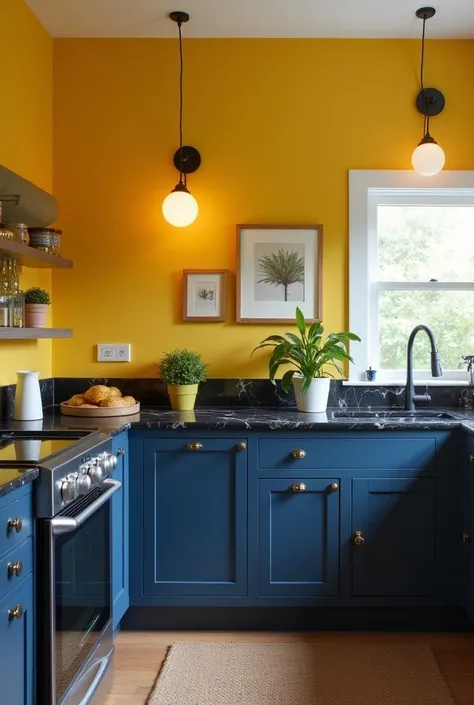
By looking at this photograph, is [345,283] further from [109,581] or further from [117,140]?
[109,581]

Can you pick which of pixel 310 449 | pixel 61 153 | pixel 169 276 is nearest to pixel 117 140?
pixel 61 153

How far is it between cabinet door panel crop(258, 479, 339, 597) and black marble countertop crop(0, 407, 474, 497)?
0.78 feet

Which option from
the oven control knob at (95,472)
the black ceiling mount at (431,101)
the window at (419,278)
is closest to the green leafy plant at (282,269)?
the window at (419,278)

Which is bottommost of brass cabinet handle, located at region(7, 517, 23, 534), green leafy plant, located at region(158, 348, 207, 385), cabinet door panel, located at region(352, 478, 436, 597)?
cabinet door panel, located at region(352, 478, 436, 597)

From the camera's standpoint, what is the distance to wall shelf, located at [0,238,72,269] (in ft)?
7.46

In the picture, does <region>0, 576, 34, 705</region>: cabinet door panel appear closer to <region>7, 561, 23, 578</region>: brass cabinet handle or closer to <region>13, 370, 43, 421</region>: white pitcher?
<region>7, 561, 23, 578</region>: brass cabinet handle

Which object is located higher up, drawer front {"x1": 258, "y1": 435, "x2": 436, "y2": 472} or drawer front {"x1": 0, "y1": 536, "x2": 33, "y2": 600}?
drawer front {"x1": 258, "y1": 435, "x2": 436, "y2": 472}

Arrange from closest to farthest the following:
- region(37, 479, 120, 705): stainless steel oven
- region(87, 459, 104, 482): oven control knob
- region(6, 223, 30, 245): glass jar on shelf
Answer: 1. region(37, 479, 120, 705): stainless steel oven
2. region(87, 459, 104, 482): oven control knob
3. region(6, 223, 30, 245): glass jar on shelf

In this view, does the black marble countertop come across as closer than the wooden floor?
No

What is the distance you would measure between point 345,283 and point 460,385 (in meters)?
0.74

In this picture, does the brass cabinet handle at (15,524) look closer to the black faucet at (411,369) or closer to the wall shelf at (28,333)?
the wall shelf at (28,333)

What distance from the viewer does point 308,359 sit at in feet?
9.61

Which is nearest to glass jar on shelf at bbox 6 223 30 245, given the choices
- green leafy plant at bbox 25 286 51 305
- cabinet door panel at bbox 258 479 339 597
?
green leafy plant at bbox 25 286 51 305

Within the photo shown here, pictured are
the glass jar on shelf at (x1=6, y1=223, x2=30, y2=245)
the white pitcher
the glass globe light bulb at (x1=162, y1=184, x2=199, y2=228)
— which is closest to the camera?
the glass jar on shelf at (x1=6, y1=223, x2=30, y2=245)
